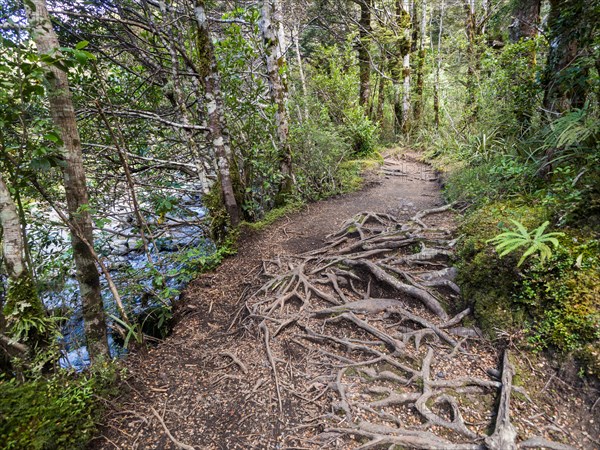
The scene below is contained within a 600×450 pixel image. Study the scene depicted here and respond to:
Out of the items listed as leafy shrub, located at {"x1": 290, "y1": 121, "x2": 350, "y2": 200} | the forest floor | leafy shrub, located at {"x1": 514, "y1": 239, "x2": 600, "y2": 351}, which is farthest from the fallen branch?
leafy shrub, located at {"x1": 290, "y1": 121, "x2": 350, "y2": 200}

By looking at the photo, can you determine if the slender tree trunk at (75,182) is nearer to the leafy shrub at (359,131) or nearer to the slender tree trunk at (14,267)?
the slender tree trunk at (14,267)

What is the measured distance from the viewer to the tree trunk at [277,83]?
6.74 metres

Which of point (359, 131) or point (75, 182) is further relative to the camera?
point (359, 131)

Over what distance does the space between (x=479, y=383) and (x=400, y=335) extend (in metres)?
0.90

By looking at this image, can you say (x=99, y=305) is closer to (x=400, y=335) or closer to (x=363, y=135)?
(x=400, y=335)

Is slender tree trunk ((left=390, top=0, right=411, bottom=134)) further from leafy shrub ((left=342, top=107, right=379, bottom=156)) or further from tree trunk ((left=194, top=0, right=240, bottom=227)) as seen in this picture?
tree trunk ((left=194, top=0, right=240, bottom=227))

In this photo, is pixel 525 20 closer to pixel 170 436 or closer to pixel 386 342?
pixel 386 342

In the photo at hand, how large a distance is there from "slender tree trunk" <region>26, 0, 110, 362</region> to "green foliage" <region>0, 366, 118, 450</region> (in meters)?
0.57

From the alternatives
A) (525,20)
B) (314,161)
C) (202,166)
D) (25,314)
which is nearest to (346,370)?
(25,314)

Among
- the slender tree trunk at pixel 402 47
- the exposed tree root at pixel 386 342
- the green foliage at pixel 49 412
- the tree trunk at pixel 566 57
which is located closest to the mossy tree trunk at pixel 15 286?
the green foliage at pixel 49 412

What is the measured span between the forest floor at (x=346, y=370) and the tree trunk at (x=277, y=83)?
3117 millimetres

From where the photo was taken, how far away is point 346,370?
3.24 metres

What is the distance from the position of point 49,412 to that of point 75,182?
212cm

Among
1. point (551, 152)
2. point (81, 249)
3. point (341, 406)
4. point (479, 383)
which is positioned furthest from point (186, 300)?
point (551, 152)
